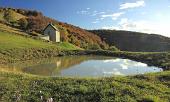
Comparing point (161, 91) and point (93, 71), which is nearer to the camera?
point (161, 91)

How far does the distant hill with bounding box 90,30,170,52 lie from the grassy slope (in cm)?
12891

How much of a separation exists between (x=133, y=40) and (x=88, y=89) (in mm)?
153182

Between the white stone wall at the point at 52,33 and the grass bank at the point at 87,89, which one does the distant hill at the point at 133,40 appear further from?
the grass bank at the point at 87,89

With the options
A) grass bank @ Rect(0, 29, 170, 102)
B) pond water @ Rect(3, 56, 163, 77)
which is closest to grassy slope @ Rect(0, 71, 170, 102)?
grass bank @ Rect(0, 29, 170, 102)

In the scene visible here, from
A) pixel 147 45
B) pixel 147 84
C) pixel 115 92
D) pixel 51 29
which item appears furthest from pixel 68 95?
pixel 147 45

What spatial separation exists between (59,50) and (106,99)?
151ft

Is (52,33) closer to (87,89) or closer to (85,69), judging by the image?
(85,69)

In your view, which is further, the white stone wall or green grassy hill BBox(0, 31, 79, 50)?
the white stone wall

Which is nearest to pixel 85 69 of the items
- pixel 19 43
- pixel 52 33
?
pixel 19 43

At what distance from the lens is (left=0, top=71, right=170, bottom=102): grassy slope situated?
1864cm

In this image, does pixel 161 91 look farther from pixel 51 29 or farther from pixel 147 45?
pixel 147 45

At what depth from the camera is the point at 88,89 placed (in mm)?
19938

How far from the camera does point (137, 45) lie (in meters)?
167

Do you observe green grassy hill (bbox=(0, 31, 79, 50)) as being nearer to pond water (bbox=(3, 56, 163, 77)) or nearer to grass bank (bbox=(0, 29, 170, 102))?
pond water (bbox=(3, 56, 163, 77))
